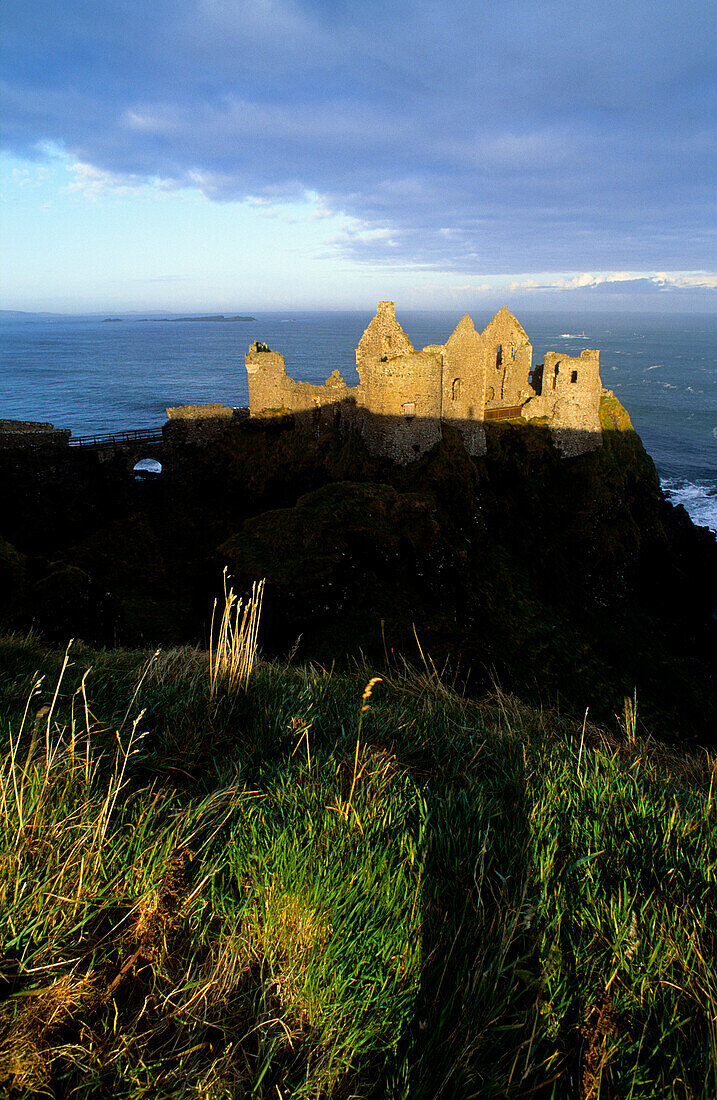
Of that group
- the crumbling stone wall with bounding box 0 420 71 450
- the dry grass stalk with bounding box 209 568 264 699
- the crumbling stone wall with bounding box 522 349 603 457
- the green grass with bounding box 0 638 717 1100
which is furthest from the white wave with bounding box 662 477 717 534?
the green grass with bounding box 0 638 717 1100

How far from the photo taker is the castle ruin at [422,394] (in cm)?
2190

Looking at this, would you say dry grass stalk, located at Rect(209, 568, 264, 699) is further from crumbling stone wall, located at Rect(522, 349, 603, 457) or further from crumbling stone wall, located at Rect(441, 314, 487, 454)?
crumbling stone wall, located at Rect(522, 349, 603, 457)

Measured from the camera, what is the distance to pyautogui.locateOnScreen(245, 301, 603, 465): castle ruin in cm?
2190

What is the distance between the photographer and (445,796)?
334 centimetres

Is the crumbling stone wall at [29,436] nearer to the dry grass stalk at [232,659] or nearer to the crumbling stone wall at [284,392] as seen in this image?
the crumbling stone wall at [284,392]

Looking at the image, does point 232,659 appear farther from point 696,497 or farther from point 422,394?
point 696,497

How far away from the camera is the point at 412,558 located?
18.4 m

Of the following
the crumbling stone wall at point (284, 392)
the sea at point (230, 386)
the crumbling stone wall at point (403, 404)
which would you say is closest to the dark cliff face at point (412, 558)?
the crumbling stone wall at point (403, 404)

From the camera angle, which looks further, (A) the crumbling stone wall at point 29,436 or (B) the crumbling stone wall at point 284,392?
(B) the crumbling stone wall at point 284,392

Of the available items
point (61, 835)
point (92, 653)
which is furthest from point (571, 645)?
point (61, 835)

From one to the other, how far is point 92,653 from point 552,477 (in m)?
23.3

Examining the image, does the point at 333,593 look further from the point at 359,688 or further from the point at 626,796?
the point at 626,796

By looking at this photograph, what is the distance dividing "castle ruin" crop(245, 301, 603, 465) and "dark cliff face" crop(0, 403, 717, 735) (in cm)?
98

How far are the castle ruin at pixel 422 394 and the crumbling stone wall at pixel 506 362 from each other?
0.32 ft
